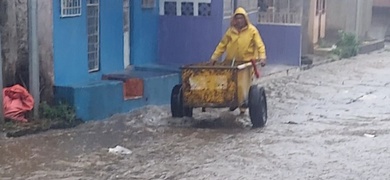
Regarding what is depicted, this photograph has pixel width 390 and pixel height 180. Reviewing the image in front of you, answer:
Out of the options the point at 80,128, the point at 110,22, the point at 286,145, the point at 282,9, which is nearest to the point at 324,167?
the point at 286,145

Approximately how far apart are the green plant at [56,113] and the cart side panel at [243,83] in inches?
92.3

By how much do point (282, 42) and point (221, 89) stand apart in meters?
8.42

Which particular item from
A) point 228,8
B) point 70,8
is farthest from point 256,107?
point 228,8

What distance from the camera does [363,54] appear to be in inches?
985

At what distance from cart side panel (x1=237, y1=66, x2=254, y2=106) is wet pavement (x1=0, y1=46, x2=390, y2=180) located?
1.51 ft

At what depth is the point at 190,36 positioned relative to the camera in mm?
15250

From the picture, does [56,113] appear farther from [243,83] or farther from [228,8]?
[228,8]

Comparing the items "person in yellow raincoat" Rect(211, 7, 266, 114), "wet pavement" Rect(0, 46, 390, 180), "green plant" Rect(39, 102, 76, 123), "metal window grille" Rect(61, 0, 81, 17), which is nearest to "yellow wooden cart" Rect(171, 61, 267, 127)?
"wet pavement" Rect(0, 46, 390, 180)

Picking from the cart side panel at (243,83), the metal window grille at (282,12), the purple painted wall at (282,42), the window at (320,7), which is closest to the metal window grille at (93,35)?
the cart side panel at (243,83)

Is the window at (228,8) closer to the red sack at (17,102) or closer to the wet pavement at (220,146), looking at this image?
the wet pavement at (220,146)

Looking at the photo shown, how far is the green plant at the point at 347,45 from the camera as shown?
23.3m

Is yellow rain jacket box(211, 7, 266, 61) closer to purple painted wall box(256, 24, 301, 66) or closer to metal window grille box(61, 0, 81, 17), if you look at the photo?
metal window grille box(61, 0, 81, 17)

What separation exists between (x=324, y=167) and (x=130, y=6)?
6067 mm

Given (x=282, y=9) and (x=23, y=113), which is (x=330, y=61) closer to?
(x=282, y=9)
